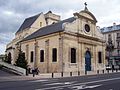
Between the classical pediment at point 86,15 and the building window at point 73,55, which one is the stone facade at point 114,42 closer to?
the classical pediment at point 86,15

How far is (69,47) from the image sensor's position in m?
38.3

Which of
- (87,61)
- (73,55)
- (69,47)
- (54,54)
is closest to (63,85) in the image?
(69,47)

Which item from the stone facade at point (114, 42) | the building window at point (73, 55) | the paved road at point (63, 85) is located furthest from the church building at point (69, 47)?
the stone facade at point (114, 42)

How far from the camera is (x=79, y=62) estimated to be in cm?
3984

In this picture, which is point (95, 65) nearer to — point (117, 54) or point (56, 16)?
point (56, 16)

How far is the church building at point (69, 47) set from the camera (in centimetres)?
3778

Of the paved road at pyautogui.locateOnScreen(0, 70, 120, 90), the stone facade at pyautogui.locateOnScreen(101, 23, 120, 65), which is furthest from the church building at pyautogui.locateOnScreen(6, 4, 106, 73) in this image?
the stone facade at pyautogui.locateOnScreen(101, 23, 120, 65)

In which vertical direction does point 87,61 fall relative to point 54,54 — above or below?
below

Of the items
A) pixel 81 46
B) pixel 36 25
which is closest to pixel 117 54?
pixel 36 25

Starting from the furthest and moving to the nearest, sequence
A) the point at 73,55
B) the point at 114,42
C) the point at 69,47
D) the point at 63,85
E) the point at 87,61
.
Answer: the point at 114,42 → the point at 87,61 → the point at 73,55 → the point at 69,47 → the point at 63,85

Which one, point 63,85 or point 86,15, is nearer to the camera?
point 63,85

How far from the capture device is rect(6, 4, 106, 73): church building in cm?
3778

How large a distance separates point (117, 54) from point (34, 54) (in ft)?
121

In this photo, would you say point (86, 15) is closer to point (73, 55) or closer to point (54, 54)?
point (73, 55)
